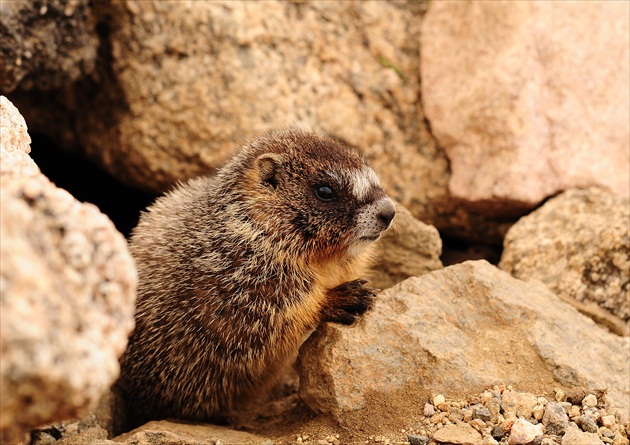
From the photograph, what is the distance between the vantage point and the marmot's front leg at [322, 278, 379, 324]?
167 inches

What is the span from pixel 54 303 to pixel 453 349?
265 centimetres

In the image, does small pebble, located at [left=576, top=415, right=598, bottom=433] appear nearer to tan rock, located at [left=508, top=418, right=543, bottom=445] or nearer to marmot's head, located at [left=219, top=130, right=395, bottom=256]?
tan rock, located at [left=508, top=418, right=543, bottom=445]

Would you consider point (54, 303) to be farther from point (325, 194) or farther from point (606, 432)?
point (606, 432)

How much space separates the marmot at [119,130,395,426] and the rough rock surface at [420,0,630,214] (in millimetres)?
1691

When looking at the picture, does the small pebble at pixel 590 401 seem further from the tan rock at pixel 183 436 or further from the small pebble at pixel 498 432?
the tan rock at pixel 183 436

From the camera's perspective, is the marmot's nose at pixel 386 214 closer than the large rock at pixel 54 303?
No

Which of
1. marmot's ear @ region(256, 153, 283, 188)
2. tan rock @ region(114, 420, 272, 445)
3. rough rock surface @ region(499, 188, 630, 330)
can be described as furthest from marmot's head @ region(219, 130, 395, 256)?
rough rock surface @ region(499, 188, 630, 330)

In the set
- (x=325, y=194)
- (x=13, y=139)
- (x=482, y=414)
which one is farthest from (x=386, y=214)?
(x=13, y=139)

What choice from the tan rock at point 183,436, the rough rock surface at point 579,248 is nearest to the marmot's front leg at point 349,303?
the tan rock at point 183,436

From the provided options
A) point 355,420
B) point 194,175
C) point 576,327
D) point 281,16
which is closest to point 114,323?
point 355,420

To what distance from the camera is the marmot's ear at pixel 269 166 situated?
4.59 m

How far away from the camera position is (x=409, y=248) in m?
5.50

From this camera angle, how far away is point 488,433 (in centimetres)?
353

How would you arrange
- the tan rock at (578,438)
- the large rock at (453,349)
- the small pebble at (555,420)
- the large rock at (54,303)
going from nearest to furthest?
1. the large rock at (54,303)
2. the tan rock at (578,438)
3. the small pebble at (555,420)
4. the large rock at (453,349)
